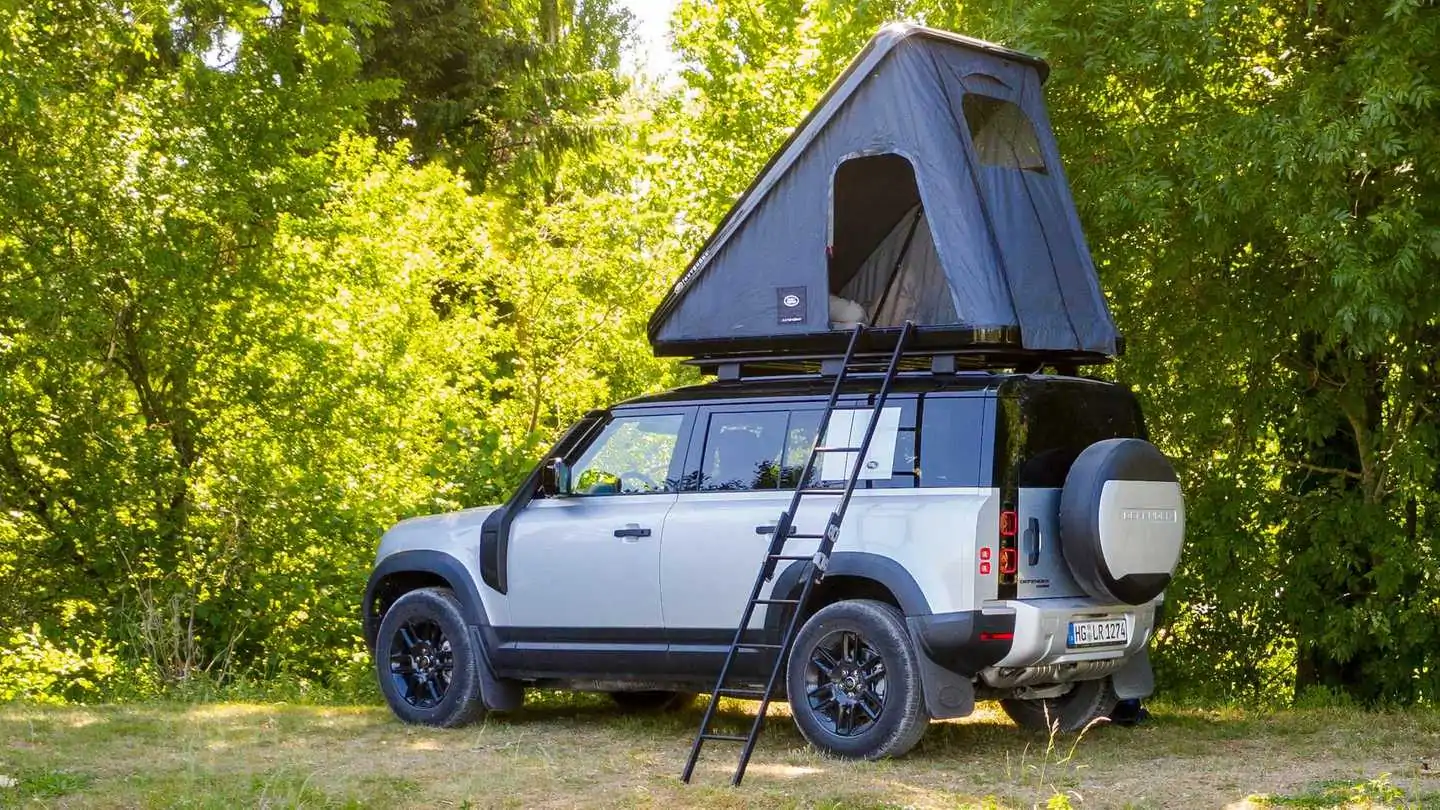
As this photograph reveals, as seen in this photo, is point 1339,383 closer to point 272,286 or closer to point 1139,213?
point 1139,213

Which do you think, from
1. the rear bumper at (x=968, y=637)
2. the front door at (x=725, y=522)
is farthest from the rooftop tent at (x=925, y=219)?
the rear bumper at (x=968, y=637)

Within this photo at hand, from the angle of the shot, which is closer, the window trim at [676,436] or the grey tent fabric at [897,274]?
the window trim at [676,436]

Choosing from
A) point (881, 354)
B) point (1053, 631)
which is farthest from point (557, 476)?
point (1053, 631)

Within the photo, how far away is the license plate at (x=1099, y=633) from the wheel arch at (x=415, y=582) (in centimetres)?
350

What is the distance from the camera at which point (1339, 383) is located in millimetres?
11445

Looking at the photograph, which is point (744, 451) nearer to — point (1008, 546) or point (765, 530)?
point (765, 530)

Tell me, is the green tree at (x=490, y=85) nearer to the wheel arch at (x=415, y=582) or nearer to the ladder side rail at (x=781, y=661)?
the wheel arch at (x=415, y=582)

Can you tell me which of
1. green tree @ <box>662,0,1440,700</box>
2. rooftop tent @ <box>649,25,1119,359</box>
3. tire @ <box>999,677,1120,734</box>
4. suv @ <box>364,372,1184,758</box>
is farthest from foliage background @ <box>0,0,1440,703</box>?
tire @ <box>999,677,1120,734</box>

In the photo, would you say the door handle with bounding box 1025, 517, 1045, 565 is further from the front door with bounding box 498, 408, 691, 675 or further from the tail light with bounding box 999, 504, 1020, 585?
the front door with bounding box 498, 408, 691, 675

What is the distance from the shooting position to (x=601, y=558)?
904 centimetres

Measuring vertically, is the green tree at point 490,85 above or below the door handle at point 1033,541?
above

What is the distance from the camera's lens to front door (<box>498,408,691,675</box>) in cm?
888

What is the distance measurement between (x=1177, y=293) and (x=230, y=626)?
893 centimetres

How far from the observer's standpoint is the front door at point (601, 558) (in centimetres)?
888
